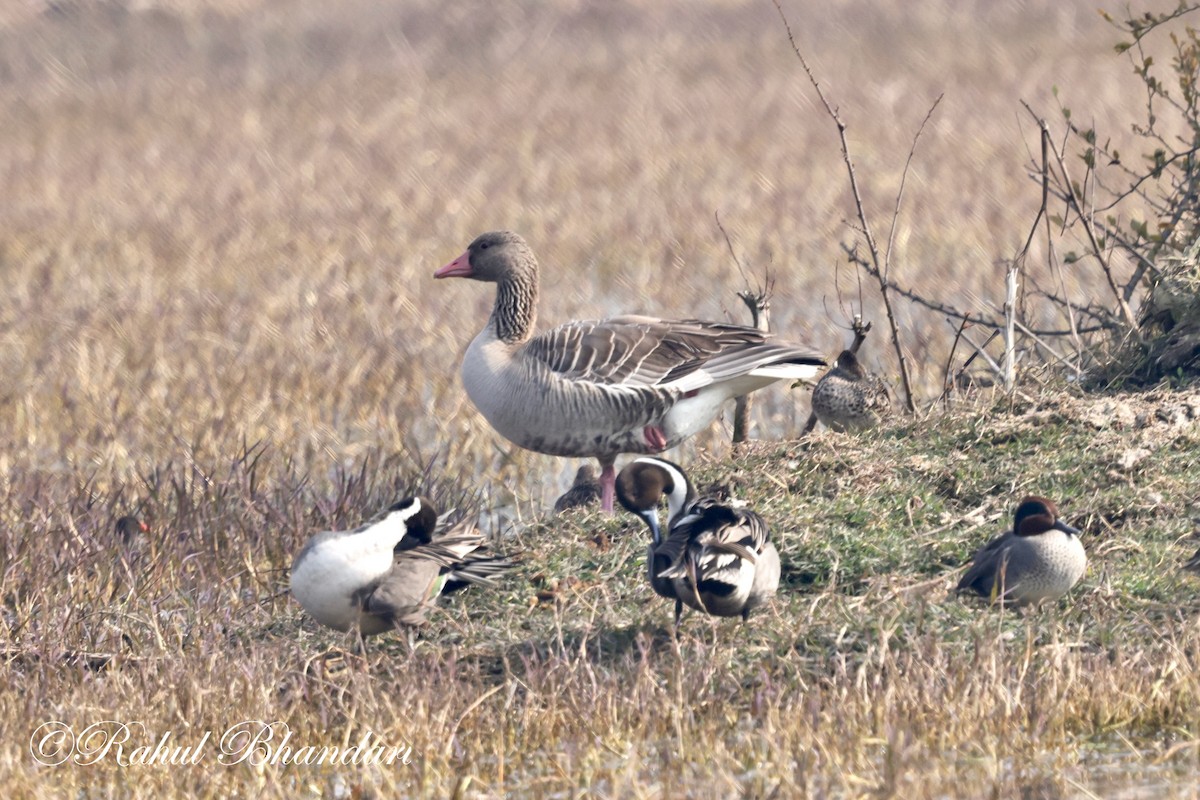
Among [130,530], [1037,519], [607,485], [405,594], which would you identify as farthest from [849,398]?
[130,530]

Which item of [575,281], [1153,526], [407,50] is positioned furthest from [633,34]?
[1153,526]

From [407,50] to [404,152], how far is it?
6.88 meters

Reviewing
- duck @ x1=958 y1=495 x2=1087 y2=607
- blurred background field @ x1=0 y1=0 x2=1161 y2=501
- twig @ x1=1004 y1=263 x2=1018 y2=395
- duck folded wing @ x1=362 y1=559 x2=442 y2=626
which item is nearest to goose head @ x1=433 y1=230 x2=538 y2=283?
blurred background field @ x1=0 y1=0 x2=1161 y2=501

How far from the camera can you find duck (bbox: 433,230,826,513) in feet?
23.9

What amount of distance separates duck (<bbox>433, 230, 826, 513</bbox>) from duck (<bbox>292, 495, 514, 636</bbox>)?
159 centimetres

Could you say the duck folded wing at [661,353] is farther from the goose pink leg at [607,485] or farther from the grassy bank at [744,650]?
the grassy bank at [744,650]

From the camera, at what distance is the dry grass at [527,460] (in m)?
4.68

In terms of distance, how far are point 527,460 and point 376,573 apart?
3.49 meters

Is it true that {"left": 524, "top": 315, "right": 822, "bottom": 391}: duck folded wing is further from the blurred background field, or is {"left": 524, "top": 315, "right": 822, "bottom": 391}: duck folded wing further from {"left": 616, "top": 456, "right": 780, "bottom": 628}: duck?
{"left": 616, "top": 456, "right": 780, "bottom": 628}: duck

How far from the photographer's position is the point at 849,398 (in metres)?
7.17

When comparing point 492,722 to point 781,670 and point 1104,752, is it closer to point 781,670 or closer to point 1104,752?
point 781,670

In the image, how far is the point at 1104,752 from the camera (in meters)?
4.58

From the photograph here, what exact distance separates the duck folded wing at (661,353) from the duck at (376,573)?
5.64 feet

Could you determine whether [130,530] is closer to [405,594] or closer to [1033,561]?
[405,594]
